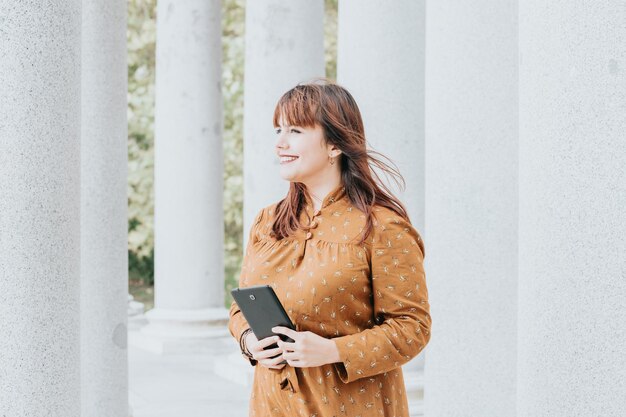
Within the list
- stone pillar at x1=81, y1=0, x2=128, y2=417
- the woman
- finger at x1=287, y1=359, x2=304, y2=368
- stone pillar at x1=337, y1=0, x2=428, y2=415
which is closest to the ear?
the woman

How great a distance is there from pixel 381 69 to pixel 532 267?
35.4 metres

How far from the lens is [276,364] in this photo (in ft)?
95.6

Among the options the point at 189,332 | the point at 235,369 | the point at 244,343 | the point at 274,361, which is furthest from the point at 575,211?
the point at 189,332

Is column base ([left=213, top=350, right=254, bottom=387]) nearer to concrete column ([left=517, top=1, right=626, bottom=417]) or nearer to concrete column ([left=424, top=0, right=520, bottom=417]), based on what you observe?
concrete column ([left=424, top=0, right=520, bottom=417])

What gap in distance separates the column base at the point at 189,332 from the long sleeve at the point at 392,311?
7978 cm

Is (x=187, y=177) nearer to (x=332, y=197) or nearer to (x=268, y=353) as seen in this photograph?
(x=332, y=197)

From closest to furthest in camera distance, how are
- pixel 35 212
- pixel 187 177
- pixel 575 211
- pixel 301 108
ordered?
pixel 575 211 < pixel 301 108 < pixel 35 212 < pixel 187 177

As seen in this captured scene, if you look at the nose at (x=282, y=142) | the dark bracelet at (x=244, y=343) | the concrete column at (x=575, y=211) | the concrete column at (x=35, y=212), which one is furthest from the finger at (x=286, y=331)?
the concrete column at (x=35, y=212)

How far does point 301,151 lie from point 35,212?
10.1 meters

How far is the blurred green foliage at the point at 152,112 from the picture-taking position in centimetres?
17825

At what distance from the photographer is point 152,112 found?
181250mm

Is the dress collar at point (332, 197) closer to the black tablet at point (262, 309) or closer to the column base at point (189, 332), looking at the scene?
the black tablet at point (262, 309)

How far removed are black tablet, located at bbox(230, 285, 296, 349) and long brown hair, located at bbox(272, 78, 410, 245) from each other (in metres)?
3.15

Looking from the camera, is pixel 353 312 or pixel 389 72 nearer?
pixel 353 312
